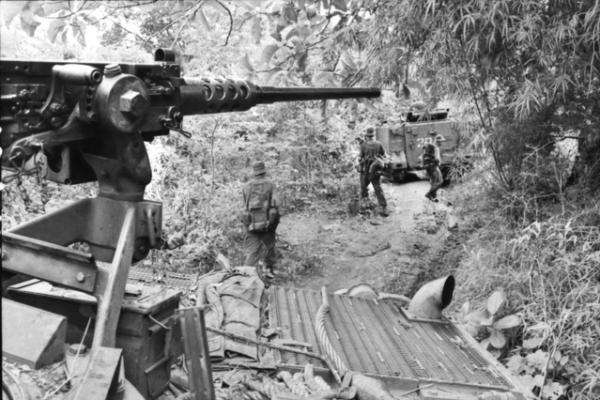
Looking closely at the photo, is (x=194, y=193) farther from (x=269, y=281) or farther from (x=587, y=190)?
(x=587, y=190)

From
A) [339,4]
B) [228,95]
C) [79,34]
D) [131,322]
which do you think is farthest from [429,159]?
[131,322]

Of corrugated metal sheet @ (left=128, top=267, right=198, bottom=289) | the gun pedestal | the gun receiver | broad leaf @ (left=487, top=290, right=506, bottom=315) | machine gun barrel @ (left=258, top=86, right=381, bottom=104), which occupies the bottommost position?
broad leaf @ (left=487, top=290, right=506, bottom=315)

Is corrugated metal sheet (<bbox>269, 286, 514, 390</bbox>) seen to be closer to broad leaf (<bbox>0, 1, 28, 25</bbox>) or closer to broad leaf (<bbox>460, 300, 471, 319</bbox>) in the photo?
broad leaf (<bbox>460, 300, 471, 319</bbox>)

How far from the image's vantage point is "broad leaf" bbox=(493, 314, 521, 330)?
5738 mm

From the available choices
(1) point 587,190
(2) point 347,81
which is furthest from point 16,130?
(1) point 587,190

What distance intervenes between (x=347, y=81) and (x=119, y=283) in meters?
4.44

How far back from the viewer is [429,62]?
21.3 feet

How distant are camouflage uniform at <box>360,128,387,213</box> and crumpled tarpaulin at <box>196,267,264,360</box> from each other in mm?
7983

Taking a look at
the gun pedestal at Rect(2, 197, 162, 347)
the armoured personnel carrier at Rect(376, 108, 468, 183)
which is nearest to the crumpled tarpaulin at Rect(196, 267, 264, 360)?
the gun pedestal at Rect(2, 197, 162, 347)

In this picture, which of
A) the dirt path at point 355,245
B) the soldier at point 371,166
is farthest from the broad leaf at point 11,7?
the soldier at point 371,166

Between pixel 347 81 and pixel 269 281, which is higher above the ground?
pixel 347 81

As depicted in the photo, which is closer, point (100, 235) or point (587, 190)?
point (100, 235)

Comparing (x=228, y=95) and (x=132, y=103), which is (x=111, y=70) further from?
(x=228, y=95)

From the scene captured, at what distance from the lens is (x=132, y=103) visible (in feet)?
8.22
